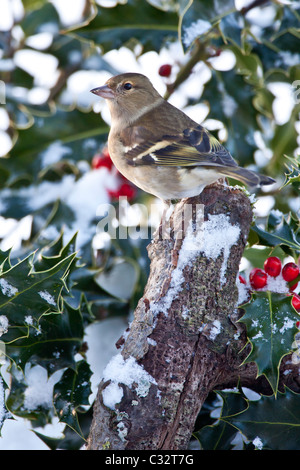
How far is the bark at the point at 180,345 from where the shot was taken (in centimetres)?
100

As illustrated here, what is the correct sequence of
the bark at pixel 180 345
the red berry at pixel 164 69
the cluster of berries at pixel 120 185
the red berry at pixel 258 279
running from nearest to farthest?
the bark at pixel 180 345, the red berry at pixel 258 279, the cluster of berries at pixel 120 185, the red berry at pixel 164 69

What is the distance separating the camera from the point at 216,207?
118 cm

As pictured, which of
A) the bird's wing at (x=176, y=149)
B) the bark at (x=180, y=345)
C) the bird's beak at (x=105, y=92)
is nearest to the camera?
the bark at (x=180, y=345)

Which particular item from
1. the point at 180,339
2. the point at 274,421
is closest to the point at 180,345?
the point at 180,339

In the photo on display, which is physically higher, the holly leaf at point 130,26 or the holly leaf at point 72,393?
the holly leaf at point 130,26

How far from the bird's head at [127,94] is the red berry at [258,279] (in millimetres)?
619

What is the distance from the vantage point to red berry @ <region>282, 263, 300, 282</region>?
1.21m

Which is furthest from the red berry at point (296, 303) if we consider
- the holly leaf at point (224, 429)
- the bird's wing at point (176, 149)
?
the bird's wing at point (176, 149)

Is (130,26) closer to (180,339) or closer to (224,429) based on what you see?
(180,339)

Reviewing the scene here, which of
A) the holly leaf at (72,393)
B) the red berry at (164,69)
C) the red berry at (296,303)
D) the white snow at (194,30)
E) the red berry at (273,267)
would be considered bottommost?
the holly leaf at (72,393)

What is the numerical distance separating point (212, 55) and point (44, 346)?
1.11 m

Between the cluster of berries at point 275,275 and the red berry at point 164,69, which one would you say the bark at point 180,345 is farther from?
the red berry at point 164,69
